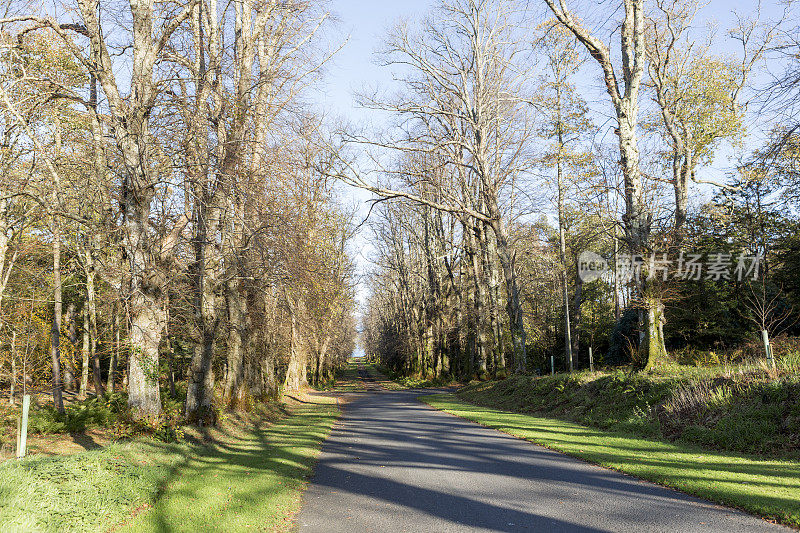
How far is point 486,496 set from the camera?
6.91 metres

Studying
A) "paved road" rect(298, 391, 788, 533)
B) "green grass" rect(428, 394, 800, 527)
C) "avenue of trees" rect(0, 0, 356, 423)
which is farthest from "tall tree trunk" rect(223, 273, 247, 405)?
"green grass" rect(428, 394, 800, 527)

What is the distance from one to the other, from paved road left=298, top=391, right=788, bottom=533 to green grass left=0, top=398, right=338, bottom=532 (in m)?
0.55

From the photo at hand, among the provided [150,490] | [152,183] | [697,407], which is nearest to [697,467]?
[697,407]

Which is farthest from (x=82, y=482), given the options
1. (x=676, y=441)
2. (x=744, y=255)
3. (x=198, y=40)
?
(x=744, y=255)

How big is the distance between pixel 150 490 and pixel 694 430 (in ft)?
30.8

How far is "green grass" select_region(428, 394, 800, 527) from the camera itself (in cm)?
591

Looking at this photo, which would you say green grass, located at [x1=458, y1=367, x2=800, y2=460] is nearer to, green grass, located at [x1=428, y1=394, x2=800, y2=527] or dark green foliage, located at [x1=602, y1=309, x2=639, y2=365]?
green grass, located at [x1=428, y1=394, x2=800, y2=527]

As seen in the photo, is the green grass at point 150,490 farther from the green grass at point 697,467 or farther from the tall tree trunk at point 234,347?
the tall tree trunk at point 234,347

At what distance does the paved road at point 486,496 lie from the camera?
566 centimetres

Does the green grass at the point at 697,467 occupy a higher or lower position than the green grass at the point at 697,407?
lower

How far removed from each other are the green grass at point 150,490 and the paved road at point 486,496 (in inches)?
21.8

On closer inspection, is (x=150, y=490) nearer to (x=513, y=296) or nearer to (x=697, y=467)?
(x=697, y=467)

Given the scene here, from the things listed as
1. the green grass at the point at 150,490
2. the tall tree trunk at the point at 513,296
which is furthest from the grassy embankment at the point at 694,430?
the tall tree trunk at the point at 513,296

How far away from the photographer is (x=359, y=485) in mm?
7953
